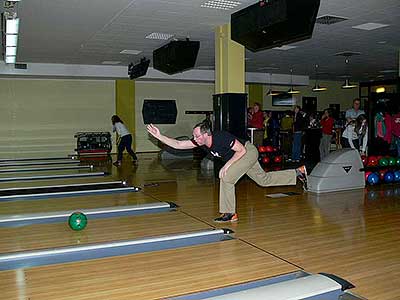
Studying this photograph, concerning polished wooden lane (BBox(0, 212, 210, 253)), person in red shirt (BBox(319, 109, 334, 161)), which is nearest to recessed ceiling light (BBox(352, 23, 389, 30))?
person in red shirt (BBox(319, 109, 334, 161))

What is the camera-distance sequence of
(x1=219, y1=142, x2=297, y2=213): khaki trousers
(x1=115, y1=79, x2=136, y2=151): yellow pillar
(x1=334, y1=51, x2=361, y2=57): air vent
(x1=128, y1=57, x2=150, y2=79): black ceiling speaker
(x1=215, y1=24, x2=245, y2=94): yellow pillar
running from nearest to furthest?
(x1=219, y1=142, x2=297, y2=213): khaki trousers < (x1=215, y1=24, x2=245, y2=94): yellow pillar < (x1=334, y1=51, x2=361, y2=57): air vent < (x1=128, y1=57, x2=150, y2=79): black ceiling speaker < (x1=115, y1=79, x2=136, y2=151): yellow pillar

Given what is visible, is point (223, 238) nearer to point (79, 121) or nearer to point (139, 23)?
point (139, 23)

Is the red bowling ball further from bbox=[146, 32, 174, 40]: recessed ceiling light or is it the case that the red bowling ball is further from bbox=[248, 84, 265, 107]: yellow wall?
bbox=[248, 84, 265, 107]: yellow wall

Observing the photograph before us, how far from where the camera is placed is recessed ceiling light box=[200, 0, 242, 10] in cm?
548

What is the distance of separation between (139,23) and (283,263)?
4952 millimetres

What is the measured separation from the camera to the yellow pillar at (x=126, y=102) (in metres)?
12.9

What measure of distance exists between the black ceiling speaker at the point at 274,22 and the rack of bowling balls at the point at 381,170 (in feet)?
7.90

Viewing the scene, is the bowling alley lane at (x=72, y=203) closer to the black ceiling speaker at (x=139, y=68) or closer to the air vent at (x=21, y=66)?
the black ceiling speaker at (x=139, y=68)

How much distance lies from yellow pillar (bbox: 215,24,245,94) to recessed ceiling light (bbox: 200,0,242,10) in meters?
0.94

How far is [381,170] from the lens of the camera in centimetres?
638

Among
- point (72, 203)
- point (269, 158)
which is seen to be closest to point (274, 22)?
point (72, 203)

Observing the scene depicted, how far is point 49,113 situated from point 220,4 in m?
8.43

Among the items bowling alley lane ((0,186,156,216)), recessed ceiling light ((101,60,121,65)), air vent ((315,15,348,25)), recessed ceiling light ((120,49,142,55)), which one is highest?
recessed ceiling light ((101,60,121,65))

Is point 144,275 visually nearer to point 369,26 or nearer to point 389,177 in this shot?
point 389,177
